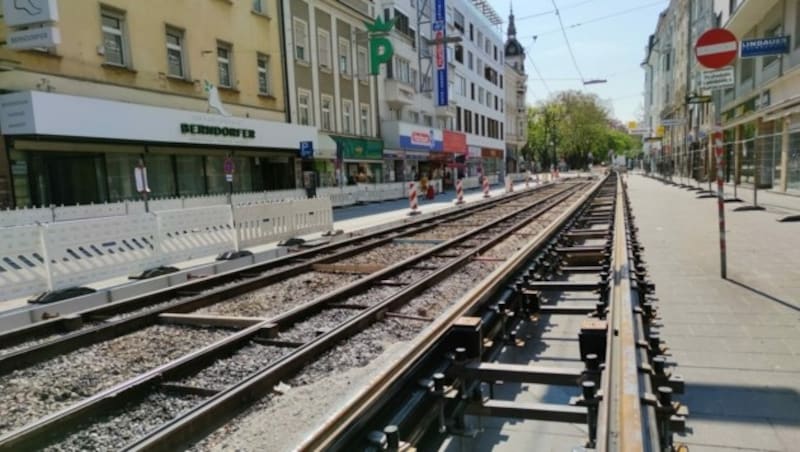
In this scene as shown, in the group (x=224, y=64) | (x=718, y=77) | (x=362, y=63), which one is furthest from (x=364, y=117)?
(x=718, y=77)

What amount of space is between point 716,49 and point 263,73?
20284mm

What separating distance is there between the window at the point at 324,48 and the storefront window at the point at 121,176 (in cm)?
1294

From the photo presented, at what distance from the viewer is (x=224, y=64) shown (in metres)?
Result: 21.5

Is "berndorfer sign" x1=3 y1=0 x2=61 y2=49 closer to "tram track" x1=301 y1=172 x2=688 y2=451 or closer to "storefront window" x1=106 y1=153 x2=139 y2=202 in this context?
"storefront window" x1=106 y1=153 x2=139 y2=202

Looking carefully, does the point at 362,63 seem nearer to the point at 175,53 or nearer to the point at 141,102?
the point at 175,53

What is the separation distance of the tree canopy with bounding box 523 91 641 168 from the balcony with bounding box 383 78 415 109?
48439 millimetres

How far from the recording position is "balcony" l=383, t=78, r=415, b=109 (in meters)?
33.8

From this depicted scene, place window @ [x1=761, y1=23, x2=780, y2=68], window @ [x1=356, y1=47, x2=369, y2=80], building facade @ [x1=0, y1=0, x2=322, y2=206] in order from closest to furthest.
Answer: building facade @ [x1=0, y1=0, x2=322, y2=206]
window @ [x1=761, y1=23, x2=780, y2=68]
window @ [x1=356, y1=47, x2=369, y2=80]

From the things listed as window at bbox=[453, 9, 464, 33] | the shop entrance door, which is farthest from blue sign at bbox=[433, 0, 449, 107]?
the shop entrance door

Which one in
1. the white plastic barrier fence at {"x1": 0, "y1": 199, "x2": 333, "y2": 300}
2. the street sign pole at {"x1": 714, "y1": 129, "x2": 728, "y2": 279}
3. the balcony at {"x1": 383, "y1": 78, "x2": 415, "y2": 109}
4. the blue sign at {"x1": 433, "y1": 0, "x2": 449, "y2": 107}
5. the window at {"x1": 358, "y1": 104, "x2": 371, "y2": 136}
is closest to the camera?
the street sign pole at {"x1": 714, "y1": 129, "x2": 728, "y2": 279}

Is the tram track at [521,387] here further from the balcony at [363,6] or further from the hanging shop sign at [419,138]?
the hanging shop sign at [419,138]

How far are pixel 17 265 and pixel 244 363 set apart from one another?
525 centimetres

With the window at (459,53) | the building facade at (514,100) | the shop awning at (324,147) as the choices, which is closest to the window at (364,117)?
the shop awning at (324,147)

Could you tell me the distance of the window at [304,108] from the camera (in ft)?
84.1
